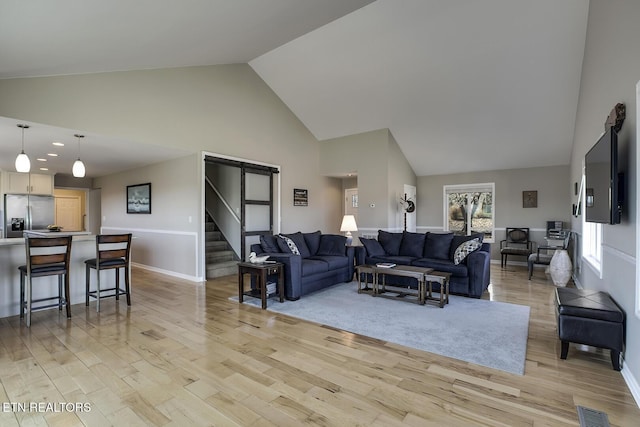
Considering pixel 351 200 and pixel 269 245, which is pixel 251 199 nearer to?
pixel 269 245

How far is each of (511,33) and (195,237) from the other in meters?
5.93

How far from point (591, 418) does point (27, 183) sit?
10.4 m

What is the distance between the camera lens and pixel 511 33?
176 inches

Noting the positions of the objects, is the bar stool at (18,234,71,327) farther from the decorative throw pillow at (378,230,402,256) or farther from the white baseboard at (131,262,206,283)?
the decorative throw pillow at (378,230,402,256)

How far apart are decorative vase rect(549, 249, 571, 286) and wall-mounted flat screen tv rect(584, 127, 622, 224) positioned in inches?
106

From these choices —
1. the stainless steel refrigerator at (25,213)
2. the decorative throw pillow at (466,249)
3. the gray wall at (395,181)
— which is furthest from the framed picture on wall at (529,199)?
the stainless steel refrigerator at (25,213)

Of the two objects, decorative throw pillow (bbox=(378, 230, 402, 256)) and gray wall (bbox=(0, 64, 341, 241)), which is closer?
gray wall (bbox=(0, 64, 341, 241))

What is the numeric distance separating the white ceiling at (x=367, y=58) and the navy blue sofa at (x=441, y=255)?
8.77ft

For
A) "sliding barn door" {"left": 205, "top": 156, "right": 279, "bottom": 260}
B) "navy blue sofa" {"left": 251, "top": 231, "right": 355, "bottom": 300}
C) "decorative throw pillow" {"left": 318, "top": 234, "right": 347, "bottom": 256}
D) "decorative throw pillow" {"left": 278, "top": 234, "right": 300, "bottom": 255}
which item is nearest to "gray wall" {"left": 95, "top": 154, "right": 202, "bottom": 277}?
"sliding barn door" {"left": 205, "top": 156, "right": 279, "bottom": 260}

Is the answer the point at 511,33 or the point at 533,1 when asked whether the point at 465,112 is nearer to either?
the point at 511,33

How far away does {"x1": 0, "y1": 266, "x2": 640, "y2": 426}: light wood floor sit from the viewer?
6.18 feet

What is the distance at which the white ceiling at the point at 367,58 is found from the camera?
293cm

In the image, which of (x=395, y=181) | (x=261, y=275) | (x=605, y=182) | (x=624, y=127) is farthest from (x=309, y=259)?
(x=624, y=127)

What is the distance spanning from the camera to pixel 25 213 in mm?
7379
